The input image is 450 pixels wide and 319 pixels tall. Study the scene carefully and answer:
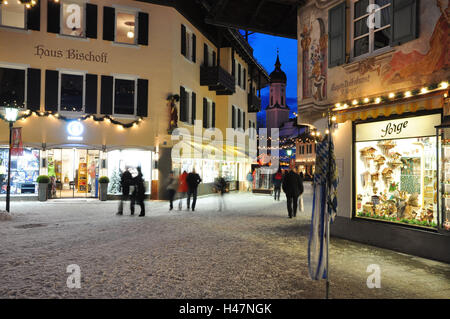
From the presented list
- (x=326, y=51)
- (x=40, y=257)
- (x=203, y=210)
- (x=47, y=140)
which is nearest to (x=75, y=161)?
(x=47, y=140)

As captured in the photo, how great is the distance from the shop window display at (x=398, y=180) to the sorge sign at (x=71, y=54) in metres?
14.1

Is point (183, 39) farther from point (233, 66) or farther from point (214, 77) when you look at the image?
point (233, 66)

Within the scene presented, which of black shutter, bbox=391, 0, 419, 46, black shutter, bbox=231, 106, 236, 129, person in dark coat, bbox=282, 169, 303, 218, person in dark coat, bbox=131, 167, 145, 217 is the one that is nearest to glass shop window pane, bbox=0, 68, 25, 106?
person in dark coat, bbox=131, 167, 145, 217

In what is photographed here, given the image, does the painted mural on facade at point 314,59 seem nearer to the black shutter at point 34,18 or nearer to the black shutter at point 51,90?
the black shutter at point 51,90

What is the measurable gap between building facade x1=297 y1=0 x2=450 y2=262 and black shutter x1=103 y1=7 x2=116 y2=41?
451 inches

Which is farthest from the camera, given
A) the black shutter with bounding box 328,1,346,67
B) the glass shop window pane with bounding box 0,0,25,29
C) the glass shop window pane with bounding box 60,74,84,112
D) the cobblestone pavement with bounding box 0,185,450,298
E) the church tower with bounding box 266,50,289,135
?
the church tower with bounding box 266,50,289,135

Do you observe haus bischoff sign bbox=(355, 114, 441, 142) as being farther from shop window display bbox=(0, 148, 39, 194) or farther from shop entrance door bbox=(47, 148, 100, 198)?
shop window display bbox=(0, 148, 39, 194)

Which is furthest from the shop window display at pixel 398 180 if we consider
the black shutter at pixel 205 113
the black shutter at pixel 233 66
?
the black shutter at pixel 233 66

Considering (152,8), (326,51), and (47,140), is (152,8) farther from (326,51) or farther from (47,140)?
(326,51)

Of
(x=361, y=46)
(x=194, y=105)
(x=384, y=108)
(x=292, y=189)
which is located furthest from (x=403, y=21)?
(x=194, y=105)

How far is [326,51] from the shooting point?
981cm

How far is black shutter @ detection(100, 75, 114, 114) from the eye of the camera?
60.4ft

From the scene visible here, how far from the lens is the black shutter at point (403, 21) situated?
23.9 ft
